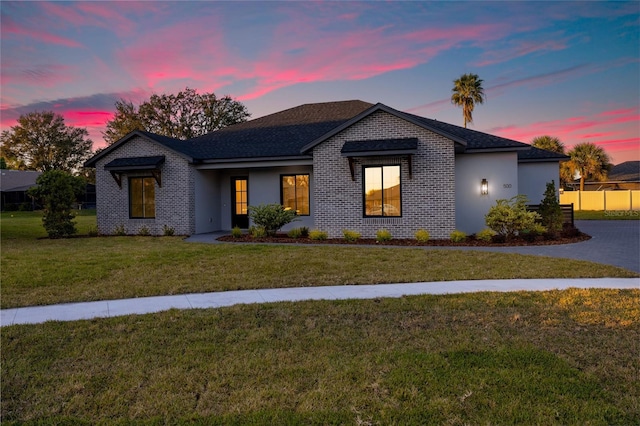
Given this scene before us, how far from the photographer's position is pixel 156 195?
17.8 m

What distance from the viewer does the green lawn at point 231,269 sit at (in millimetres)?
7488

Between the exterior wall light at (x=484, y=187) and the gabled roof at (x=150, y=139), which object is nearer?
the exterior wall light at (x=484, y=187)

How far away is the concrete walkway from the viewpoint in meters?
5.91

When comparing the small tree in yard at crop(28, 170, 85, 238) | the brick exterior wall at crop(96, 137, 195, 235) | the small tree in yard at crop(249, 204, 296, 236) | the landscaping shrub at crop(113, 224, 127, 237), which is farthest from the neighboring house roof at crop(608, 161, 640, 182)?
the small tree in yard at crop(28, 170, 85, 238)

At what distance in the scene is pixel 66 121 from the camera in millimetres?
58719

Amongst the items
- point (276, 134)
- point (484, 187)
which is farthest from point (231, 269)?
point (276, 134)

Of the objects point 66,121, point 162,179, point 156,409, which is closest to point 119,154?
point 162,179

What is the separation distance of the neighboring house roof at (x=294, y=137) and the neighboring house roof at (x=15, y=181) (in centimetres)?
3662

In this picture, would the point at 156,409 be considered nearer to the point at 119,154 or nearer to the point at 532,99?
the point at 119,154

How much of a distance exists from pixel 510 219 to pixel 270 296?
9694 millimetres

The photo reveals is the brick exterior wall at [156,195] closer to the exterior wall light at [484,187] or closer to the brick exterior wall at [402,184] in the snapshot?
the brick exterior wall at [402,184]

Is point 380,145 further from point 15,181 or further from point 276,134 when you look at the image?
point 15,181

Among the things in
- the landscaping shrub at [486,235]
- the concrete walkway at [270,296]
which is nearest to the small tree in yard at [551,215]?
the landscaping shrub at [486,235]

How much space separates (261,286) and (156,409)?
4348 mm
